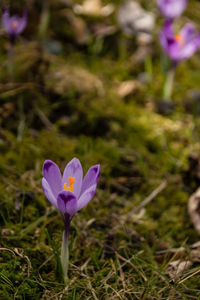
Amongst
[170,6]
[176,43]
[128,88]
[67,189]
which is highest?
[170,6]

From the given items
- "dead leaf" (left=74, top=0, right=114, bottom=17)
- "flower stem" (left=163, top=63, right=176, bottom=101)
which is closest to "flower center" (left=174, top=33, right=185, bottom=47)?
"flower stem" (left=163, top=63, right=176, bottom=101)

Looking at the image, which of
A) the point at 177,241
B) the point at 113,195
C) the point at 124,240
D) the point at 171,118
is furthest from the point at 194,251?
the point at 171,118

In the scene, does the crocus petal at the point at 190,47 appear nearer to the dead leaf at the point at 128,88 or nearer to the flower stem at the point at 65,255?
the dead leaf at the point at 128,88

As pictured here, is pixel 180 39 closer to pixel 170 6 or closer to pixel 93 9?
pixel 170 6

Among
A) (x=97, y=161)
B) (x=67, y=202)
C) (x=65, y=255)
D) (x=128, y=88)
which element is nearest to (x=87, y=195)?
(x=67, y=202)

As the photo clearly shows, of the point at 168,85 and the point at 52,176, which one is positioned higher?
the point at 52,176

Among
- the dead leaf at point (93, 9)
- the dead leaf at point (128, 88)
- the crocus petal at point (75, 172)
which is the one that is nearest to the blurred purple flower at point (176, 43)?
the dead leaf at point (128, 88)

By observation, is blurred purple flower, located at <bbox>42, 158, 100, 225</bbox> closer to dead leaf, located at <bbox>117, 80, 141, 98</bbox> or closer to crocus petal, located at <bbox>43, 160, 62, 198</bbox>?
crocus petal, located at <bbox>43, 160, 62, 198</bbox>

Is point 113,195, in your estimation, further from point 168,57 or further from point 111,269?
point 168,57
